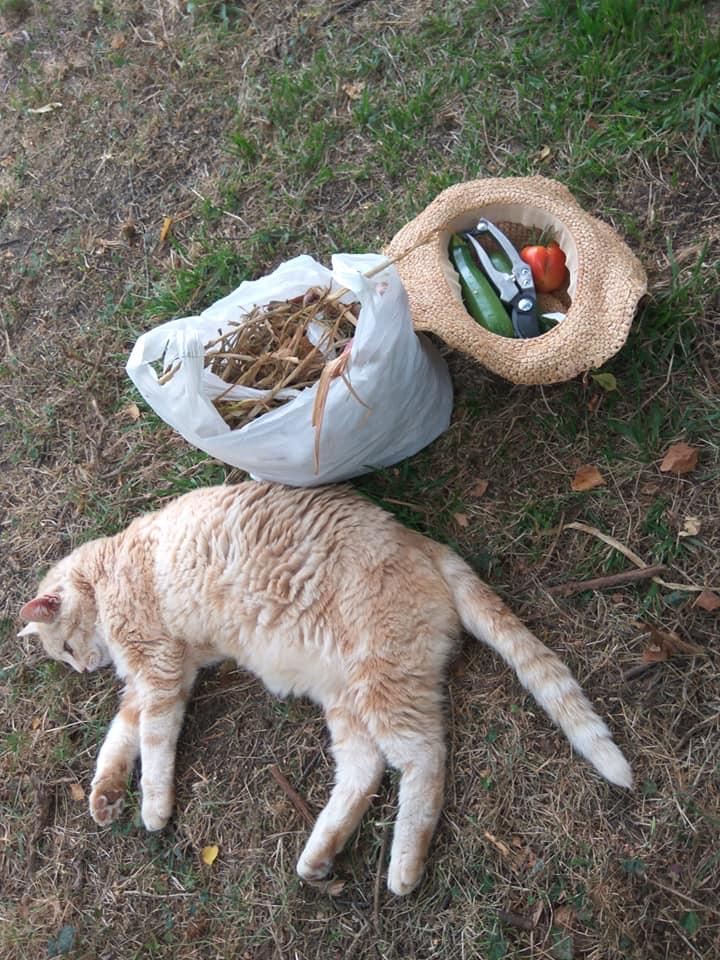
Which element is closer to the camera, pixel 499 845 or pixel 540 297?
pixel 499 845

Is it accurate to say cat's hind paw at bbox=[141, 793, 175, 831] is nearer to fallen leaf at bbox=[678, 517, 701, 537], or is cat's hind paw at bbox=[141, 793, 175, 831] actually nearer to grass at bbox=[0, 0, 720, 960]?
grass at bbox=[0, 0, 720, 960]

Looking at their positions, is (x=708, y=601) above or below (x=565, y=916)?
above

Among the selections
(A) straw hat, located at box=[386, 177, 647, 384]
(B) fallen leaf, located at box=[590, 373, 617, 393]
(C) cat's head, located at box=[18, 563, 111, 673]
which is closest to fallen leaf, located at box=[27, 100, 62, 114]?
(A) straw hat, located at box=[386, 177, 647, 384]

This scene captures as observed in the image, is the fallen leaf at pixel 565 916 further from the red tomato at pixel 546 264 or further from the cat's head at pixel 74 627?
the red tomato at pixel 546 264

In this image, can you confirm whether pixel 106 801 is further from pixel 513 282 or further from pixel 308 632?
pixel 513 282

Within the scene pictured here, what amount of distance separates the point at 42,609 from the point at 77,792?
0.76 meters

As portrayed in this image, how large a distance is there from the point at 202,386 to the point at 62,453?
1.45 metres

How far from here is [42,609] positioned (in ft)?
9.14

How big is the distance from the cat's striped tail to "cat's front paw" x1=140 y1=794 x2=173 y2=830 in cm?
132

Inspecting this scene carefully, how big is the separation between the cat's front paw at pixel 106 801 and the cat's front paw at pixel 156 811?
0.42ft

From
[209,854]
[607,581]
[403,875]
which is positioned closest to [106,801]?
[209,854]

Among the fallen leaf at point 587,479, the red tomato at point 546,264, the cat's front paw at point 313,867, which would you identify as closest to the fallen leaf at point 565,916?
Answer: the cat's front paw at point 313,867

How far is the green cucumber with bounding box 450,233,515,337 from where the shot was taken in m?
2.53

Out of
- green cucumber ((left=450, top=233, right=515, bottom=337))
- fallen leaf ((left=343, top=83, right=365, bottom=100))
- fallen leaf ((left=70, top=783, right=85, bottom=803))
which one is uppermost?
fallen leaf ((left=343, top=83, right=365, bottom=100))
